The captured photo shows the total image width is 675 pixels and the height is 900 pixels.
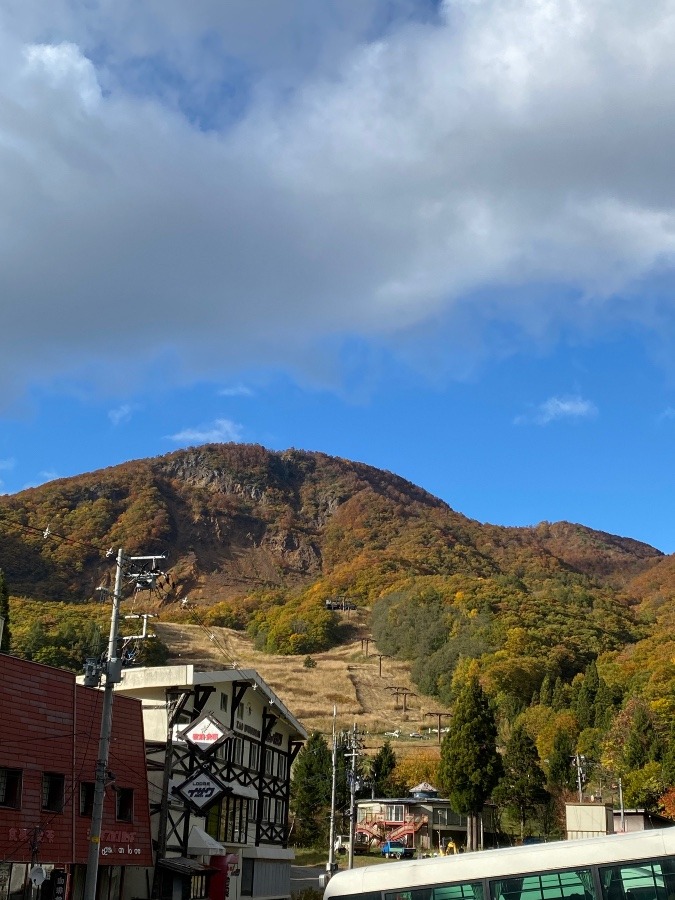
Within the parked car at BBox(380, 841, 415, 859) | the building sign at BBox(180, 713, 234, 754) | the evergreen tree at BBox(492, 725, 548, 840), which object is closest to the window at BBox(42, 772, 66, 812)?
the building sign at BBox(180, 713, 234, 754)

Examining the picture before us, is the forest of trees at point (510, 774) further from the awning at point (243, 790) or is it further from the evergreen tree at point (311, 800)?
the awning at point (243, 790)

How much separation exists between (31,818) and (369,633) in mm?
146042

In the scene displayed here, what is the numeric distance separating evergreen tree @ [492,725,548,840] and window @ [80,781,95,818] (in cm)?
4702

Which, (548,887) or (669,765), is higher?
(548,887)

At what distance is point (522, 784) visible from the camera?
65.0m

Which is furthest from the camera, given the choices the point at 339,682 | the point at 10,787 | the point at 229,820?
the point at 339,682

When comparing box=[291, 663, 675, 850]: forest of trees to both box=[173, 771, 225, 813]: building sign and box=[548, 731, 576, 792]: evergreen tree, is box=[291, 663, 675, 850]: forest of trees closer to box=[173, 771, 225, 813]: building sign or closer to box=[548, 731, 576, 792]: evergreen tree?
box=[548, 731, 576, 792]: evergreen tree

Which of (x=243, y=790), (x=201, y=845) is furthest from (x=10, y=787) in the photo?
(x=243, y=790)

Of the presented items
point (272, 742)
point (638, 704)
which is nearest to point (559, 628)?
point (638, 704)

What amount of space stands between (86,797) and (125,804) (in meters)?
1.89

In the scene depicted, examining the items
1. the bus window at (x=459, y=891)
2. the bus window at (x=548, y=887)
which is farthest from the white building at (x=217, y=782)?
the bus window at (x=548, y=887)

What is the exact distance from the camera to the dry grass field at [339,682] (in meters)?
102

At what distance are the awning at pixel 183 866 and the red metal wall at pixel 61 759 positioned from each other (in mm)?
1586

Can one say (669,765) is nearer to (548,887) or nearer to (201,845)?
(201,845)
